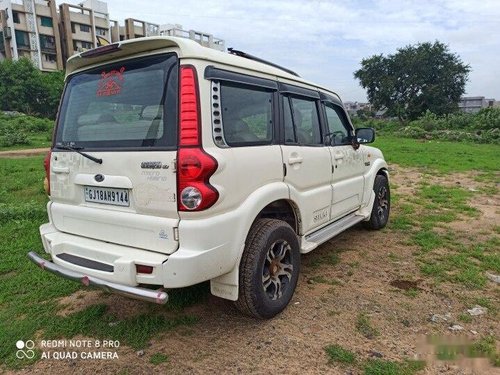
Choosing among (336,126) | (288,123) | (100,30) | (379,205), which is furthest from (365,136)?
(100,30)

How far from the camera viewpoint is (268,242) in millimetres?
2805

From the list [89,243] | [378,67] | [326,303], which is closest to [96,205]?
[89,243]

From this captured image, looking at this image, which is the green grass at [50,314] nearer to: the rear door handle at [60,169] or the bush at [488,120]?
the rear door handle at [60,169]

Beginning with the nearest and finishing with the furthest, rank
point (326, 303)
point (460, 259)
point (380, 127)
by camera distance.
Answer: point (326, 303) → point (460, 259) → point (380, 127)

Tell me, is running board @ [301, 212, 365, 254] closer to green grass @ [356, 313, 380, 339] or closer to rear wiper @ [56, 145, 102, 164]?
green grass @ [356, 313, 380, 339]

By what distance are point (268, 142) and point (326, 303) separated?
1.49m

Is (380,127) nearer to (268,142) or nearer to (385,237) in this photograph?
(385,237)

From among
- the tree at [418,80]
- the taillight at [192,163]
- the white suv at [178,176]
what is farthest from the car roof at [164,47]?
the tree at [418,80]

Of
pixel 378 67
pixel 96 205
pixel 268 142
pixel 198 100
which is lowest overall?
pixel 96 205

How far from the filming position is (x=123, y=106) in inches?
104

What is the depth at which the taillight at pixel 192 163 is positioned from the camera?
2320 mm

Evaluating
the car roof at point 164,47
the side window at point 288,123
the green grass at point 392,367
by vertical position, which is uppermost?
the car roof at point 164,47

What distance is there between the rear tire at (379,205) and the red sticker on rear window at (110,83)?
3685mm

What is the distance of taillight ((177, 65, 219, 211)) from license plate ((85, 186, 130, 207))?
48 cm
